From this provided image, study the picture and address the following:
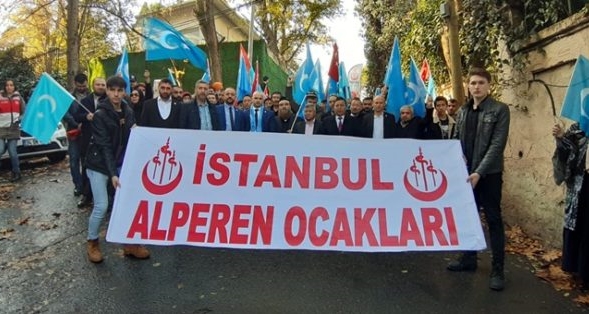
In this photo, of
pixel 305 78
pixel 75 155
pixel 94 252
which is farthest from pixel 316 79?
pixel 94 252

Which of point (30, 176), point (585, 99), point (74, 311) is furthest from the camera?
point (30, 176)

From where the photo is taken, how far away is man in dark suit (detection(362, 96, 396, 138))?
6.40 metres

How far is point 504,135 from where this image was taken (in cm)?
432

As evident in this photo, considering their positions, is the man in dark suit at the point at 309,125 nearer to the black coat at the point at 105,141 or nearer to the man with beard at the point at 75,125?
the black coat at the point at 105,141

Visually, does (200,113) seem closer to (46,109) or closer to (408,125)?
(46,109)

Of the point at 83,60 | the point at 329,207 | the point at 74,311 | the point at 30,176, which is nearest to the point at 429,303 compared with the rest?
the point at 329,207

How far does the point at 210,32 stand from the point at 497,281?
1223cm

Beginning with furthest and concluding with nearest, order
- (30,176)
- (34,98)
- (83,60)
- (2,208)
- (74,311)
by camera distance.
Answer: (83,60)
(30,176)
(2,208)
(34,98)
(74,311)

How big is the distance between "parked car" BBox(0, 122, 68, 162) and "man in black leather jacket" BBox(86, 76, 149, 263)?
5733mm

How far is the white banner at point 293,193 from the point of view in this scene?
4.41 m

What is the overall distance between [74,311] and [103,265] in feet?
3.41

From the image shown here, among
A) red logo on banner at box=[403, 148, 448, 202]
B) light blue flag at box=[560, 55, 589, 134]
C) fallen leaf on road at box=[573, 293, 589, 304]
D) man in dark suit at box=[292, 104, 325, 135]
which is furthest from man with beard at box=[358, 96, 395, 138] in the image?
fallen leaf on road at box=[573, 293, 589, 304]

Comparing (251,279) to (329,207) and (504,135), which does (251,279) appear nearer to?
(329,207)

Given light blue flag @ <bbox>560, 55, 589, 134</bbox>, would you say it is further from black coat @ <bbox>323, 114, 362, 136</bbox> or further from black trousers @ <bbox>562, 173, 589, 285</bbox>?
black coat @ <bbox>323, 114, 362, 136</bbox>
